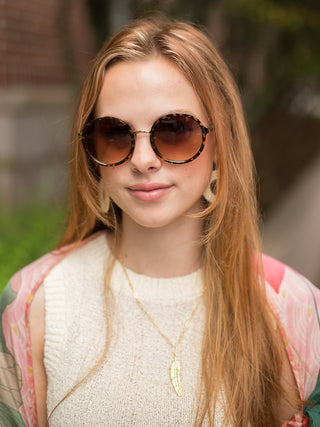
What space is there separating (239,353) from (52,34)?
5456mm

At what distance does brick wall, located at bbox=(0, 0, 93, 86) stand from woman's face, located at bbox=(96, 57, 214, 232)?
3.44 meters

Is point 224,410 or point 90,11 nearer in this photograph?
point 224,410

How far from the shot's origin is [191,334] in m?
1.68

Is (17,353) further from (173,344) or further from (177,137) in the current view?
(177,137)

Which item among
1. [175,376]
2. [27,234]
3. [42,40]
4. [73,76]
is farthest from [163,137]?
[42,40]

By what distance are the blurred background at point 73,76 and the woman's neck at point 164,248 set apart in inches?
82.8

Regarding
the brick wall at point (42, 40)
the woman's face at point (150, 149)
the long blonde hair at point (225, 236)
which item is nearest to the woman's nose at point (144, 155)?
the woman's face at point (150, 149)

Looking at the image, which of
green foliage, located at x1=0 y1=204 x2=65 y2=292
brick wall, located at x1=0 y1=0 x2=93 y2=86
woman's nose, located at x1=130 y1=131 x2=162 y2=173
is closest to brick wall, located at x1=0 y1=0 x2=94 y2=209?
brick wall, located at x1=0 y1=0 x2=93 y2=86

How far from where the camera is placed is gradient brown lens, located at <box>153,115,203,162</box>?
1.52m

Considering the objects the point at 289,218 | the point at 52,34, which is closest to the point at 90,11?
the point at 52,34

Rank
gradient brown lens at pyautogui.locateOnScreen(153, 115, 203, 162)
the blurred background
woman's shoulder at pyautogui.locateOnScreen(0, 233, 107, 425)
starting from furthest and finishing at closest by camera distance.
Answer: the blurred background, woman's shoulder at pyautogui.locateOnScreen(0, 233, 107, 425), gradient brown lens at pyautogui.locateOnScreen(153, 115, 203, 162)

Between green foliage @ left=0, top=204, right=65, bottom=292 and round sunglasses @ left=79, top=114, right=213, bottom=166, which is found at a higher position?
round sunglasses @ left=79, top=114, right=213, bottom=166

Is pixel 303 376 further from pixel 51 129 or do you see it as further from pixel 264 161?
pixel 264 161

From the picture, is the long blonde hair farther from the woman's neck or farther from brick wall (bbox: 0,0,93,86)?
brick wall (bbox: 0,0,93,86)
